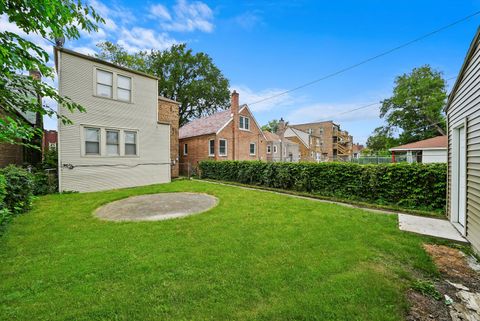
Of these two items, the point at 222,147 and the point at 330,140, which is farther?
the point at 330,140

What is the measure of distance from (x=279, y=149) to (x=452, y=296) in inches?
976

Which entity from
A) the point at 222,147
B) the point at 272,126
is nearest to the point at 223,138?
the point at 222,147

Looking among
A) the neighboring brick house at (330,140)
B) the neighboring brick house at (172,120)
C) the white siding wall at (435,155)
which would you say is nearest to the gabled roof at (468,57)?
the neighboring brick house at (172,120)

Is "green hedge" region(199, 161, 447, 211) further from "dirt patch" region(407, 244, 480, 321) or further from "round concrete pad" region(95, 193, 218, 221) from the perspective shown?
"round concrete pad" region(95, 193, 218, 221)

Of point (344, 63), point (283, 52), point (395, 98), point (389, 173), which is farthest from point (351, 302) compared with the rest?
point (395, 98)

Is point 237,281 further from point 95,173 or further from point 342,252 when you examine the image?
point 95,173

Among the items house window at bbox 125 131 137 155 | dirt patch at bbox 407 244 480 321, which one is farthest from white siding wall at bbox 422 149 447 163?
house window at bbox 125 131 137 155

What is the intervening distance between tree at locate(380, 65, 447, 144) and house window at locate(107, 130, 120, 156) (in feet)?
113

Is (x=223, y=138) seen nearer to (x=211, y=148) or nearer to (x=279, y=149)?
(x=211, y=148)

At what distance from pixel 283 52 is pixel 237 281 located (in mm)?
14274

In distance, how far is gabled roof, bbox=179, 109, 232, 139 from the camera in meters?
17.5

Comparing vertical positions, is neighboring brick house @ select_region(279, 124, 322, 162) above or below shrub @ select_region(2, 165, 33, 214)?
above

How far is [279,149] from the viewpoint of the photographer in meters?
26.8

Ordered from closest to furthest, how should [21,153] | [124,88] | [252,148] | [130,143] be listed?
[21,153] → [124,88] → [130,143] → [252,148]
